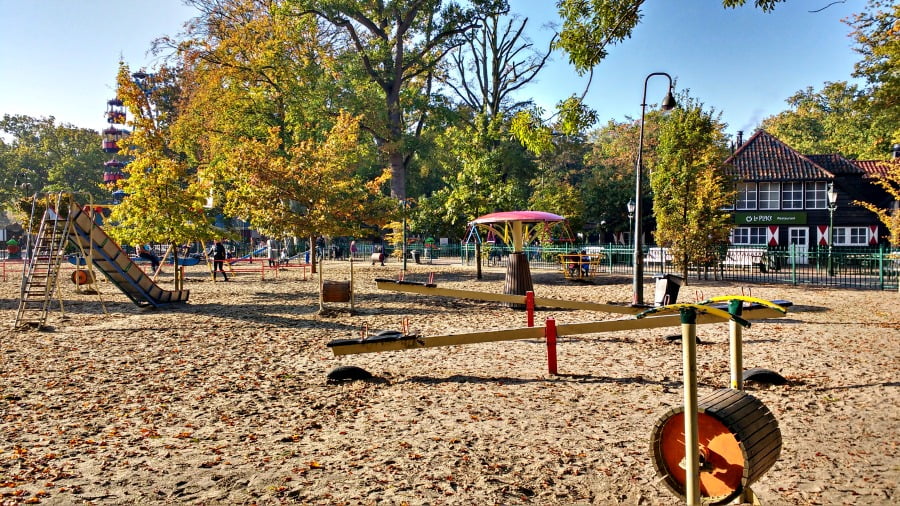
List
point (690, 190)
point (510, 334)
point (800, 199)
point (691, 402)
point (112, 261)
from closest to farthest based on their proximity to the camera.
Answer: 1. point (691, 402)
2. point (510, 334)
3. point (112, 261)
4. point (690, 190)
5. point (800, 199)

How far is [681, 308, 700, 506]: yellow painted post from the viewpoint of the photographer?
10.2 feet

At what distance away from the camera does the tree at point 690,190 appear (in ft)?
71.9

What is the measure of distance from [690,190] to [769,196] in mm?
25348

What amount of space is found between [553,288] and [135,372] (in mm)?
15608

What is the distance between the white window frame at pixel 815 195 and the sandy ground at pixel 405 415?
35.0m

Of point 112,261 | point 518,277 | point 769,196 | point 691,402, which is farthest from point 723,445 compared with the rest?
point 769,196

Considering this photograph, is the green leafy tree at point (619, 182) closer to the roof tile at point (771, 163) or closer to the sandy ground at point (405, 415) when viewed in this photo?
the roof tile at point (771, 163)

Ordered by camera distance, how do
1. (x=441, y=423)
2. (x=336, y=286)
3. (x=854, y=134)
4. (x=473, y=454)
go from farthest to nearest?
(x=854, y=134) < (x=336, y=286) < (x=441, y=423) < (x=473, y=454)

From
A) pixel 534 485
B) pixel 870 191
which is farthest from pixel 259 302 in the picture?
pixel 870 191

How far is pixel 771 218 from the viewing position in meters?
43.2

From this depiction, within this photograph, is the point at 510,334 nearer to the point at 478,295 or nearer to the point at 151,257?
the point at 478,295

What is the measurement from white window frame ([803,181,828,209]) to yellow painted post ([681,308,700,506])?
155 feet

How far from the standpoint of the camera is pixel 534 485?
455 cm

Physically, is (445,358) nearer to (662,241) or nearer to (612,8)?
(612,8)
